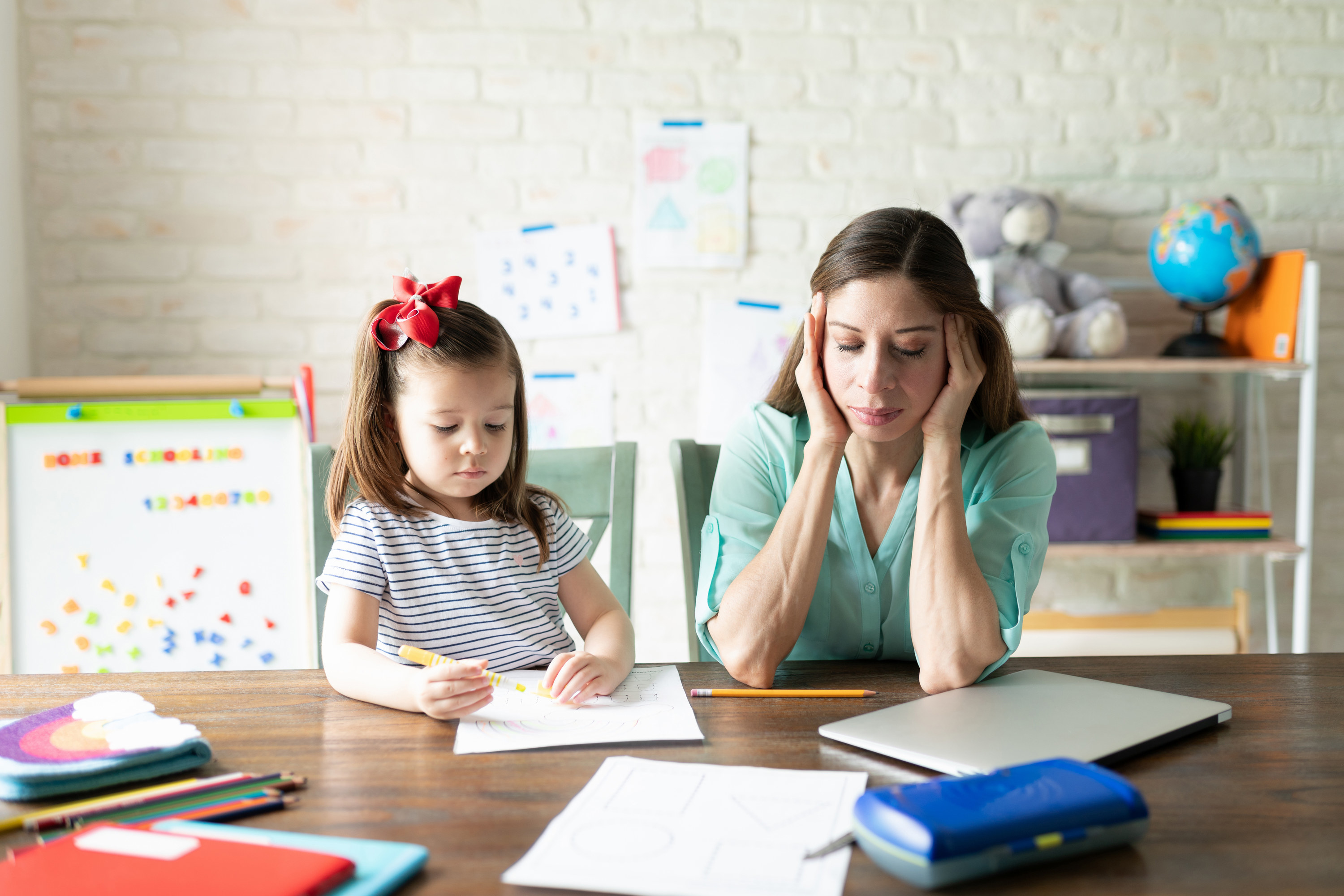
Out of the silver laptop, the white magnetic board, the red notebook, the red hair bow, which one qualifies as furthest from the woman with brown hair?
the white magnetic board

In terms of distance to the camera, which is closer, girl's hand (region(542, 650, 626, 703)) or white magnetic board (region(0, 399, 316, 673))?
girl's hand (region(542, 650, 626, 703))

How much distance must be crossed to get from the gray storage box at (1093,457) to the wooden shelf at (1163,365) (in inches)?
2.4

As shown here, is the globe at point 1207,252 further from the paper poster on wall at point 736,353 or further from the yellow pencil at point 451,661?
the yellow pencil at point 451,661

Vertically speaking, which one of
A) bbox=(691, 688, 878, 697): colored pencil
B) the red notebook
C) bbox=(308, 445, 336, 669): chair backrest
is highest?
bbox=(308, 445, 336, 669): chair backrest

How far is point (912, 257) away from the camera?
44.6 inches

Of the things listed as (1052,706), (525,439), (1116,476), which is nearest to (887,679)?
(1052,706)

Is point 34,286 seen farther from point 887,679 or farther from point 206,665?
point 887,679

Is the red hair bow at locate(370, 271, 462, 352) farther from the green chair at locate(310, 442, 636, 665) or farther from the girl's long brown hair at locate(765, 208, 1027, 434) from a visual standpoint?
the girl's long brown hair at locate(765, 208, 1027, 434)

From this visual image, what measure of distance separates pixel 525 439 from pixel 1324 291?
2.26 meters

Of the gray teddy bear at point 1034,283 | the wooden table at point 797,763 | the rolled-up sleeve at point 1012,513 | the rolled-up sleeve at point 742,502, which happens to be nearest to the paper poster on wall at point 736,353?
the gray teddy bear at point 1034,283

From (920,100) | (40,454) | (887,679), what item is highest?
(920,100)

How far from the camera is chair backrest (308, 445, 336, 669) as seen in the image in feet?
4.25

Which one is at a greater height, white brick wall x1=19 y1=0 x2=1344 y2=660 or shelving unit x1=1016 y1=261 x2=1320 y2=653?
white brick wall x1=19 y1=0 x2=1344 y2=660

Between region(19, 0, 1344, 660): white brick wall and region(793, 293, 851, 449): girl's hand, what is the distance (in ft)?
4.24
